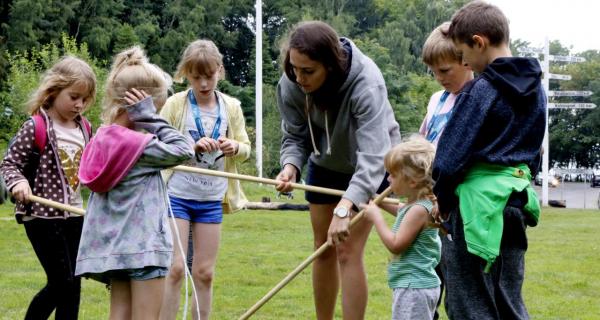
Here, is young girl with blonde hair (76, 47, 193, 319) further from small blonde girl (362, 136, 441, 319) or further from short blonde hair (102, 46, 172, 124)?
small blonde girl (362, 136, 441, 319)

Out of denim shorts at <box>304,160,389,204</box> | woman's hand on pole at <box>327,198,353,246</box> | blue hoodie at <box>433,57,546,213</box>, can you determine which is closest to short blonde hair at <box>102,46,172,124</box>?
woman's hand on pole at <box>327,198,353,246</box>

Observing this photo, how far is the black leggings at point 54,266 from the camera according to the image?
4.95 m

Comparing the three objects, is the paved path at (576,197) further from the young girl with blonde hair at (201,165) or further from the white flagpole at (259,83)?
the young girl with blonde hair at (201,165)

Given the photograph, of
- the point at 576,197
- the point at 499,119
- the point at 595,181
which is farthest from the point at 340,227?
the point at 595,181

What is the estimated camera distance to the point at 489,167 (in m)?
3.63

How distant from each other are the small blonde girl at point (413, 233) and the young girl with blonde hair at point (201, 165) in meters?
1.29

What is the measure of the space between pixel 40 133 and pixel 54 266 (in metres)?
0.77

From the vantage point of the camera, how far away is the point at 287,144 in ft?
17.5

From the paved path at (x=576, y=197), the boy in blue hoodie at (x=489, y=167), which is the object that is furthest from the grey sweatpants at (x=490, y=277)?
the paved path at (x=576, y=197)

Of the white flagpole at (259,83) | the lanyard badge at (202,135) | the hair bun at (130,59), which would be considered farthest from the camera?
the white flagpole at (259,83)

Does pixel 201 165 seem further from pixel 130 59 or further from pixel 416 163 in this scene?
pixel 416 163

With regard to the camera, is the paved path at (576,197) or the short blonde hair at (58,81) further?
the paved path at (576,197)

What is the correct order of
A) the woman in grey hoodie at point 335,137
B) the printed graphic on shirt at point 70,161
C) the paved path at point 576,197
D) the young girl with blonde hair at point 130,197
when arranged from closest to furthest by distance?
the young girl with blonde hair at point 130,197 → the woman in grey hoodie at point 335,137 → the printed graphic on shirt at point 70,161 → the paved path at point 576,197

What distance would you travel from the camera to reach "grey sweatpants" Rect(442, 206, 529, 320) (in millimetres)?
3660
